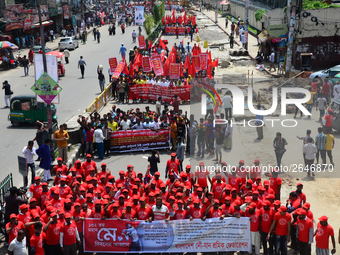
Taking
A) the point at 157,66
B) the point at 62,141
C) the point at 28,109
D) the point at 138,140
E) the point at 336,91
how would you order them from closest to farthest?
the point at 336,91
the point at 62,141
the point at 138,140
the point at 28,109
the point at 157,66

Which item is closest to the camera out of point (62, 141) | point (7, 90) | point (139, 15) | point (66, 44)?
point (62, 141)

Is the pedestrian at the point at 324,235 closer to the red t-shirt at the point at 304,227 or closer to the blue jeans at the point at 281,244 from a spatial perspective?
the red t-shirt at the point at 304,227

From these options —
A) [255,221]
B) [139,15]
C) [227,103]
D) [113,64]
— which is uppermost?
[227,103]

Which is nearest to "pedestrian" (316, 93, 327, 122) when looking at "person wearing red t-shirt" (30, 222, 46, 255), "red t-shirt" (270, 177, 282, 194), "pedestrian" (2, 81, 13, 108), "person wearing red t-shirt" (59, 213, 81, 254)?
"red t-shirt" (270, 177, 282, 194)

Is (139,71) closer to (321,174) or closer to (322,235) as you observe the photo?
(321,174)

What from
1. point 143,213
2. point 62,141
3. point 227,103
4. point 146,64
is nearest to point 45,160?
point 62,141

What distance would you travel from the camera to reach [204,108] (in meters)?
13.2

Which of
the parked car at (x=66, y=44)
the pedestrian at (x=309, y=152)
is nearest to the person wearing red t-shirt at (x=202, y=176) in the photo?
the pedestrian at (x=309, y=152)

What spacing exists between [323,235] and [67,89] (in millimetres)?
20815

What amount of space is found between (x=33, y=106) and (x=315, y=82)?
40.1 ft

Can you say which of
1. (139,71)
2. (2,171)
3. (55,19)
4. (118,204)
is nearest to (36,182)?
(118,204)

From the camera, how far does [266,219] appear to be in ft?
30.7

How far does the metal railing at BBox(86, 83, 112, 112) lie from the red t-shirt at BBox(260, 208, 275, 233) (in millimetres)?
11930

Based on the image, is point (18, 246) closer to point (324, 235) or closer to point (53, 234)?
point (53, 234)
